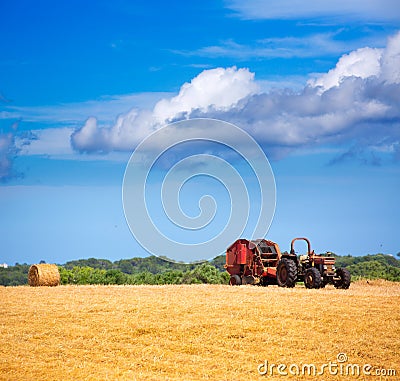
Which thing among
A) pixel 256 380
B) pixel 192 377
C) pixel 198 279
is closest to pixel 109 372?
pixel 192 377

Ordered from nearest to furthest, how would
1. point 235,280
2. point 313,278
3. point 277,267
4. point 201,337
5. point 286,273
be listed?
point 201,337
point 313,278
point 286,273
point 277,267
point 235,280

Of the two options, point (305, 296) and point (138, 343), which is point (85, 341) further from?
point (305, 296)

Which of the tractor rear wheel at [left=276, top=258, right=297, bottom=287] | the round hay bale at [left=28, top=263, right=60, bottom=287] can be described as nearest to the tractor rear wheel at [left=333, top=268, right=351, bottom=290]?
the tractor rear wheel at [left=276, top=258, right=297, bottom=287]

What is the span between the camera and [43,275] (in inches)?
997

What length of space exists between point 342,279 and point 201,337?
1050cm

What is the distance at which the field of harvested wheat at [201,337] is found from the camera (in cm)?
1312

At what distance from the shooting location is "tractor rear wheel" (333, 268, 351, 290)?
79.6 ft

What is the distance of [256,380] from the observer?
41.1 ft

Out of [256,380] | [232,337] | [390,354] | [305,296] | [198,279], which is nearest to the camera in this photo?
[256,380]

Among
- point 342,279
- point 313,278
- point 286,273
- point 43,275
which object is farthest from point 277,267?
point 43,275

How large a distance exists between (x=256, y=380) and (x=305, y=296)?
8212mm

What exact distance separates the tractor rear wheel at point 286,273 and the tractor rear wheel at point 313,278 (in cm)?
49

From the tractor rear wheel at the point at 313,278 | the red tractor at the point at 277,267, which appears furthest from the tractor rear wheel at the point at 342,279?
the tractor rear wheel at the point at 313,278

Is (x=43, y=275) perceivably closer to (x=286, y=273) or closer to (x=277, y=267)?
(x=277, y=267)
